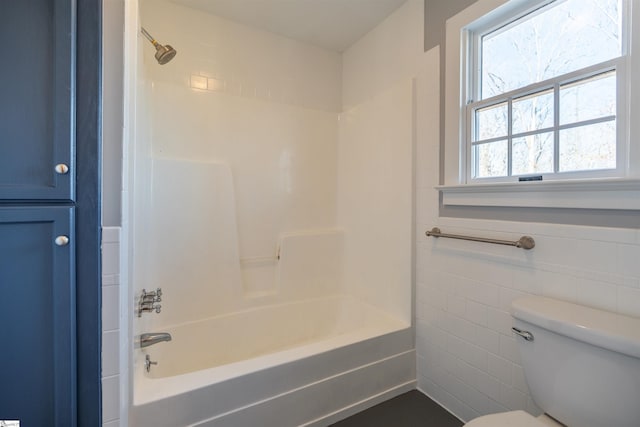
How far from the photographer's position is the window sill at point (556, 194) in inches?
39.8

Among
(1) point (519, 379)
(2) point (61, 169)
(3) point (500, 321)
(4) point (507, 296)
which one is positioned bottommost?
(1) point (519, 379)

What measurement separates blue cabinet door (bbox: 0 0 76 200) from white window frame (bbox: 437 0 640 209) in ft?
5.62

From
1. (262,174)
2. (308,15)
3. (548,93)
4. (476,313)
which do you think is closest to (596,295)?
(476,313)

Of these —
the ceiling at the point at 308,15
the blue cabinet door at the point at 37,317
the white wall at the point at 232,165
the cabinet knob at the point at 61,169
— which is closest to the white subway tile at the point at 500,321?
the white wall at the point at 232,165

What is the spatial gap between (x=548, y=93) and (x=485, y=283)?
953mm

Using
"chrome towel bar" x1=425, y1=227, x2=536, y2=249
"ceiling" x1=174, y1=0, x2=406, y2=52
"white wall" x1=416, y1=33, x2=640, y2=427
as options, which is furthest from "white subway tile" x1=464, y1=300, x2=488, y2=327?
"ceiling" x1=174, y1=0, x2=406, y2=52

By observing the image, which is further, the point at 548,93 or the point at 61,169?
the point at 548,93

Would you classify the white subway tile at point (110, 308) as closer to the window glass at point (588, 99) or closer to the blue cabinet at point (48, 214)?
the blue cabinet at point (48, 214)

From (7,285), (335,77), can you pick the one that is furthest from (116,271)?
(335,77)

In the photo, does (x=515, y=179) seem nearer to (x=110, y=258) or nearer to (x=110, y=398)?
(x=110, y=258)

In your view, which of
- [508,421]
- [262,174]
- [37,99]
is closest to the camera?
[37,99]

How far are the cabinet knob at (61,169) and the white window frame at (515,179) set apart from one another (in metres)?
1.70

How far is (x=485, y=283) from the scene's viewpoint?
4.85 ft

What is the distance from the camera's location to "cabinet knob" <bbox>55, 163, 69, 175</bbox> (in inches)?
35.7
